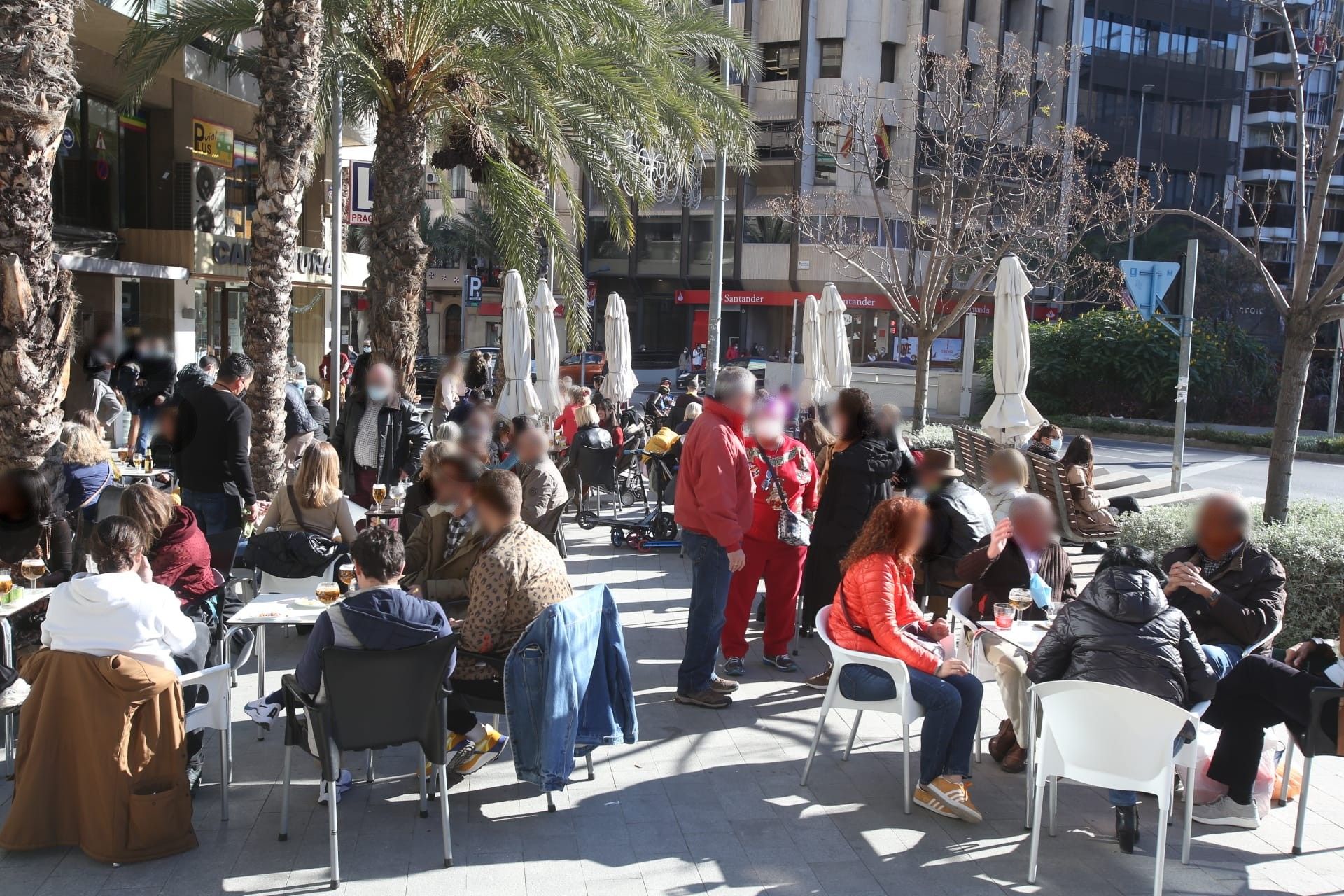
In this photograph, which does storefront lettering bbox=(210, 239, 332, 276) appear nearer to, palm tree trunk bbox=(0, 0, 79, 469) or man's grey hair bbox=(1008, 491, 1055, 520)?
palm tree trunk bbox=(0, 0, 79, 469)

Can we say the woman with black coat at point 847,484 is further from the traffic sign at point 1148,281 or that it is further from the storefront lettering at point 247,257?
the storefront lettering at point 247,257

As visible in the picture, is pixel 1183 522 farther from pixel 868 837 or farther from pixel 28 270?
pixel 28 270

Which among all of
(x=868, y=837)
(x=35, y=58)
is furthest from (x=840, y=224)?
(x=868, y=837)

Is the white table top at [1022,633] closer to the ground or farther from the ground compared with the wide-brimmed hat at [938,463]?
closer to the ground

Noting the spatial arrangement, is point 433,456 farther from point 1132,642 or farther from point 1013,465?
point 1132,642

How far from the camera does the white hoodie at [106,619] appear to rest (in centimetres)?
434

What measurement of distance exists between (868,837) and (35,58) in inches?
268

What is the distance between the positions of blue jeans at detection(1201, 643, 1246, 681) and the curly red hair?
1393 mm

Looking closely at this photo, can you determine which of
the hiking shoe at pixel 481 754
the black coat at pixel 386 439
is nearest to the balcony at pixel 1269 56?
the black coat at pixel 386 439

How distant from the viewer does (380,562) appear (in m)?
4.65

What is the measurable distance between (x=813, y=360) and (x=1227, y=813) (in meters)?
10.8

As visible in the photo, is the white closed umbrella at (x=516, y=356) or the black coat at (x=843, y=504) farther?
the white closed umbrella at (x=516, y=356)

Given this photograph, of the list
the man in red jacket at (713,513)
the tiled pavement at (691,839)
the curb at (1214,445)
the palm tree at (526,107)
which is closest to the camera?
the tiled pavement at (691,839)

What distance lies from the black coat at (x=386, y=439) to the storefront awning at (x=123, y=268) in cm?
847
